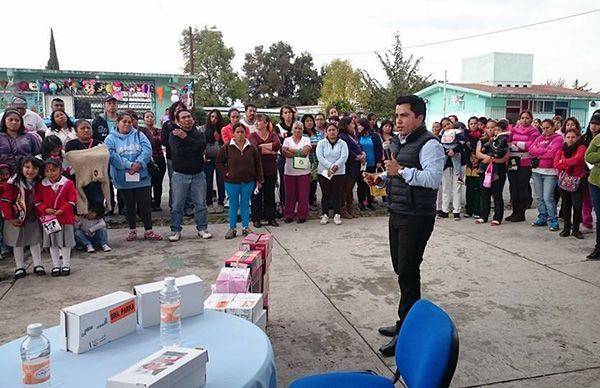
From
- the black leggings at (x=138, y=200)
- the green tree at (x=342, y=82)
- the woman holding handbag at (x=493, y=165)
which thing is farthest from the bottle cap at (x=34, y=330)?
the green tree at (x=342, y=82)

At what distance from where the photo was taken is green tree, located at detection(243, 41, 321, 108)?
186ft

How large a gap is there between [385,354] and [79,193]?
4.46 meters

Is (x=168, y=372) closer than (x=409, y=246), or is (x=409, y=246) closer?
(x=168, y=372)

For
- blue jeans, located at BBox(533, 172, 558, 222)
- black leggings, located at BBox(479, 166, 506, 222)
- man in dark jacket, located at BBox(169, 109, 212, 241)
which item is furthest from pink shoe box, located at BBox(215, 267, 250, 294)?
blue jeans, located at BBox(533, 172, 558, 222)

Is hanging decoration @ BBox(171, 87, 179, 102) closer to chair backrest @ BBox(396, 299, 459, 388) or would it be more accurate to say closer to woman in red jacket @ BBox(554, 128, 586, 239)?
woman in red jacket @ BBox(554, 128, 586, 239)

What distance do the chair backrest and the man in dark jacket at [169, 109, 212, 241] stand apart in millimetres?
4829

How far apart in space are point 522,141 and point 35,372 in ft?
26.0

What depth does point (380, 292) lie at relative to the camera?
489 cm

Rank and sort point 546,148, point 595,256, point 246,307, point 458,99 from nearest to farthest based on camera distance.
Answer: point 246,307
point 595,256
point 546,148
point 458,99

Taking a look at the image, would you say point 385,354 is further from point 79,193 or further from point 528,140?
point 528,140

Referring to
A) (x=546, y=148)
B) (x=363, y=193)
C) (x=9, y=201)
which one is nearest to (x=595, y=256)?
(x=546, y=148)

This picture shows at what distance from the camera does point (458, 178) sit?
8.39 meters

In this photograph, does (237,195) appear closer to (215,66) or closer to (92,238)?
(92,238)

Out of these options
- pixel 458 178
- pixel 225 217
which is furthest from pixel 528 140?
pixel 225 217
